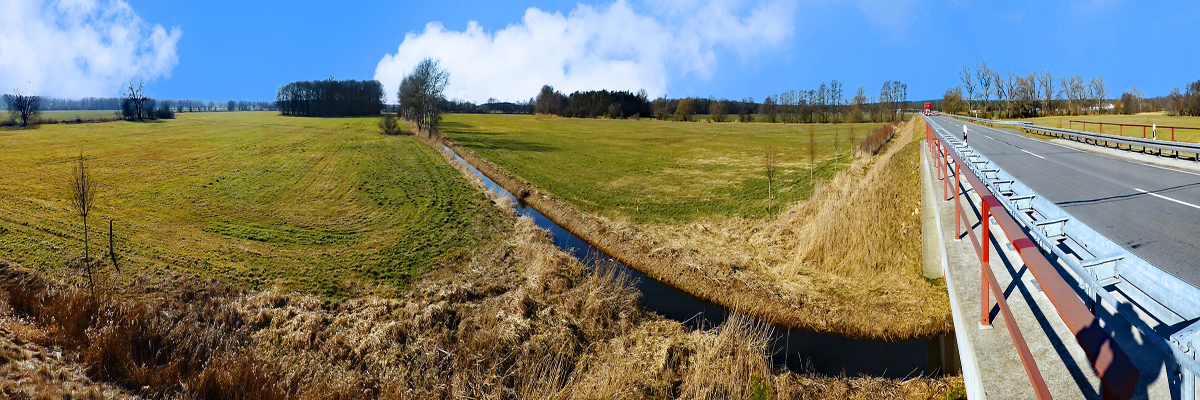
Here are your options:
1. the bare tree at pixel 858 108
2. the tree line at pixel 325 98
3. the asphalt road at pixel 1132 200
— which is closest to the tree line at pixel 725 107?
the bare tree at pixel 858 108

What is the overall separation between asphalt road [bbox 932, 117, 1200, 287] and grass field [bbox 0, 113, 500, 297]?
48.8 ft

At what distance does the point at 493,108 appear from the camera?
181 meters

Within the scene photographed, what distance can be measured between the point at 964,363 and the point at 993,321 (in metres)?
0.85

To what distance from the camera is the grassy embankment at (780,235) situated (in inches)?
511

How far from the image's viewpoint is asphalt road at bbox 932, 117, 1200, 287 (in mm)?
7367

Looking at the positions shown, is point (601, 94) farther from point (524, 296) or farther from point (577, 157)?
point (524, 296)

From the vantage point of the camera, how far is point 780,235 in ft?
61.6

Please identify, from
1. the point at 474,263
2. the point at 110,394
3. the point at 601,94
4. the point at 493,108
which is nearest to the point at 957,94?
the point at 601,94

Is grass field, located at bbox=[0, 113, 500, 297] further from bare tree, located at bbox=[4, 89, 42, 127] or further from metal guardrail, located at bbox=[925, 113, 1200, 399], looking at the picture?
bare tree, located at bbox=[4, 89, 42, 127]

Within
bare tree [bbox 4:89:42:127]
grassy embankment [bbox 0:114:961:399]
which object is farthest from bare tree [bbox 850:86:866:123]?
bare tree [bbox 4:89:42:127]

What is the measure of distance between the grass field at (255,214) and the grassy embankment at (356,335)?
226 millimetres

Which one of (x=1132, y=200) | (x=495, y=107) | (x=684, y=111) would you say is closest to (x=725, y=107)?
(x=684, y=111)

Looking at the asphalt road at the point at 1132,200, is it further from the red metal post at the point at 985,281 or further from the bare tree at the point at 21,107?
the bare tree at the point at 21,107

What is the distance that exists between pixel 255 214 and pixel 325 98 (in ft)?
370
